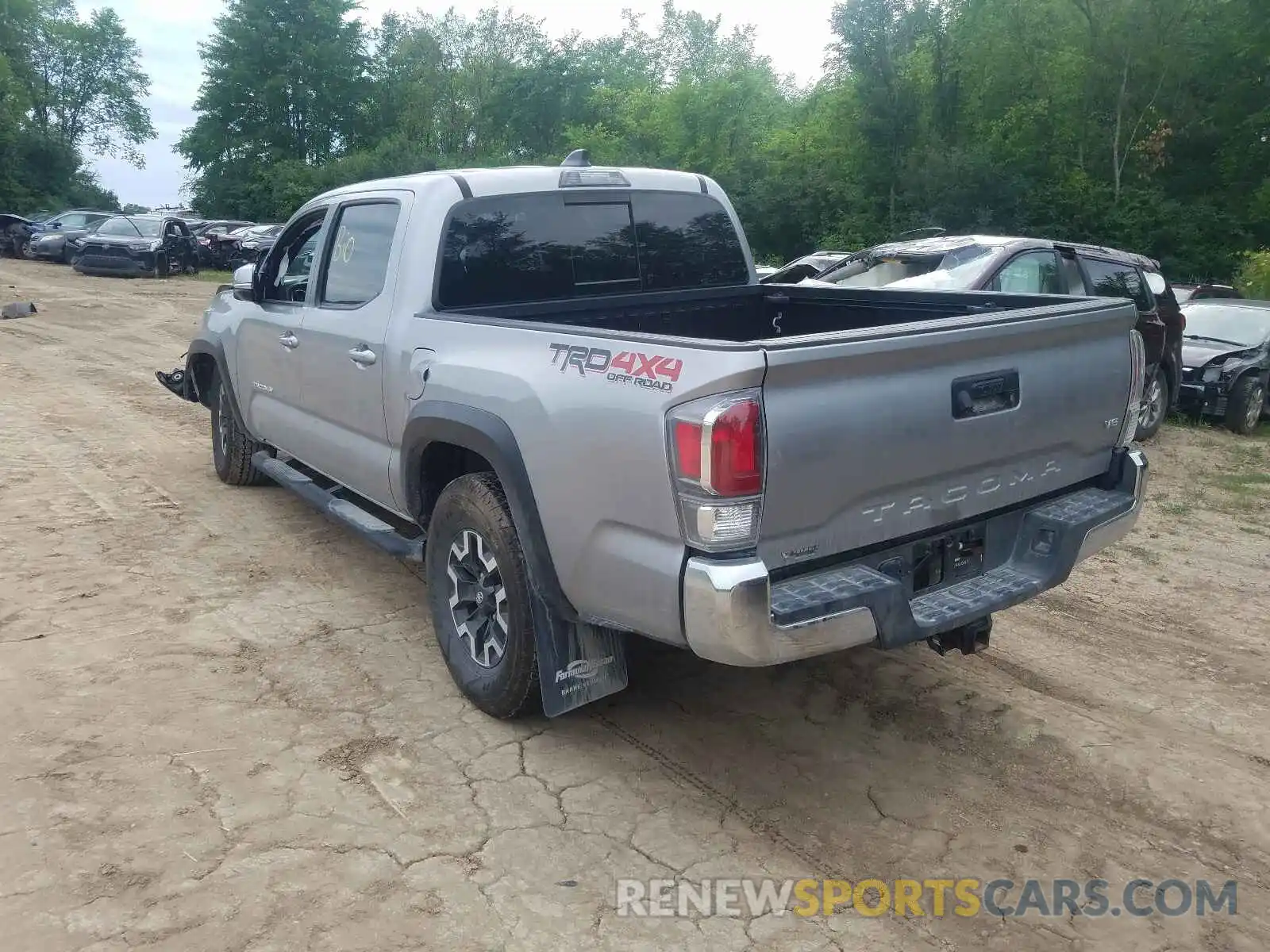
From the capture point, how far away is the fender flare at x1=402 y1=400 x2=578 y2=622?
358 centimetres

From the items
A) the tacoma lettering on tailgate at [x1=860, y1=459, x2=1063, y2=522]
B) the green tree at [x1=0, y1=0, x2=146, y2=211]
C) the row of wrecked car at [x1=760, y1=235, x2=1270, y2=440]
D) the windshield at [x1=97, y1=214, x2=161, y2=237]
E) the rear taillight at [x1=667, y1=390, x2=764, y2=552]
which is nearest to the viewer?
the rear taillight at [x1=667, y1=390, x2=764, y2=552]

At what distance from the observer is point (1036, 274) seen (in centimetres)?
916

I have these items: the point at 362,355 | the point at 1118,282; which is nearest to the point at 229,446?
the point at 362,355

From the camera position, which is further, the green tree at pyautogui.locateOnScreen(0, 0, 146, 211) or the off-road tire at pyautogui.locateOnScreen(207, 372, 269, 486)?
the green tree at pyautogui.locateOnScreen(0, 0, 146, 211)

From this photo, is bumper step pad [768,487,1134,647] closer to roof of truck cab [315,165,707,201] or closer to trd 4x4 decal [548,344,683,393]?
trd 4x4 decal [548,344,683,393]

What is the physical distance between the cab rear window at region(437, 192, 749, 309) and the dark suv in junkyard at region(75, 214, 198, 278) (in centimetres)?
2309

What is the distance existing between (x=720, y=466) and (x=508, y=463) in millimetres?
1003

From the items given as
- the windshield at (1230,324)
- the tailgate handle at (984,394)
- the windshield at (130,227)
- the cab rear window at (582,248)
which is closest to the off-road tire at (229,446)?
the cab rear window at (582,248)

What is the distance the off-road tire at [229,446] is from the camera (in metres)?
7.02

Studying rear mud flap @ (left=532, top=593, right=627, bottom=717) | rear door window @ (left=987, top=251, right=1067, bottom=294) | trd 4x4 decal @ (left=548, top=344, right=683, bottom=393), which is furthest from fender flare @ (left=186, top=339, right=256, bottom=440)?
rear door window @ (left=987, top=251, right=1067, bottom=294)

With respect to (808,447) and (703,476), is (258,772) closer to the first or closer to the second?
(703,476)

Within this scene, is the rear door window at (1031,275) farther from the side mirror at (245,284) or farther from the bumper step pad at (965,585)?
the side mirror at (245,284)

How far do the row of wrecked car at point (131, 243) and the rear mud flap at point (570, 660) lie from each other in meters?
23.9

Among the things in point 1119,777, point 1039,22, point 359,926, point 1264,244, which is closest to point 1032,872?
point 1119,777
